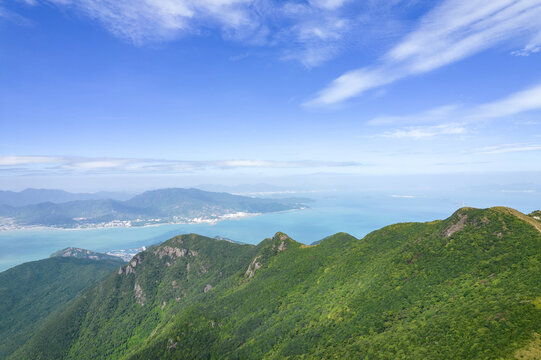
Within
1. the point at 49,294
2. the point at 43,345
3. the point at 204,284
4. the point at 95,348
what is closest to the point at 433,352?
the point at 204,284

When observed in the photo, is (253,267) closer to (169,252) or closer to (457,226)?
(169,252)

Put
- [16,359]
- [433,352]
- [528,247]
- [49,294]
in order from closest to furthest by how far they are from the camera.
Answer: [433,352]
[528,247]
[16,359]
[49,294]

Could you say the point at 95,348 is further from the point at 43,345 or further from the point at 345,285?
the point at 345,285

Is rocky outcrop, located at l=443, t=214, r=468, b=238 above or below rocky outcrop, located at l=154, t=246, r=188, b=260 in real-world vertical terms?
above

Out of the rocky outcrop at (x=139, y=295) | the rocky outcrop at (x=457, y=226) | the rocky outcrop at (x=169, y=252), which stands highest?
the rocky outcrop at (x=457, y=226)

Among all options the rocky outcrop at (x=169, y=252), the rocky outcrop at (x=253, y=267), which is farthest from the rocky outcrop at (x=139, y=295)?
the rocky outcrop at (x=253, y=267)

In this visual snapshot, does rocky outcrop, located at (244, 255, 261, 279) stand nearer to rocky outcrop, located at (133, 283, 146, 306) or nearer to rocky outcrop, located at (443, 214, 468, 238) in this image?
rocky outcrop, located at (133, 283, 146, 306)

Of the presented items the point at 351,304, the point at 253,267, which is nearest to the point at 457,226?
the point at 351,304

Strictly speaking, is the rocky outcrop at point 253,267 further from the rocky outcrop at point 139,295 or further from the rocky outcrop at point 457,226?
the rocky outcrop at point 457,226

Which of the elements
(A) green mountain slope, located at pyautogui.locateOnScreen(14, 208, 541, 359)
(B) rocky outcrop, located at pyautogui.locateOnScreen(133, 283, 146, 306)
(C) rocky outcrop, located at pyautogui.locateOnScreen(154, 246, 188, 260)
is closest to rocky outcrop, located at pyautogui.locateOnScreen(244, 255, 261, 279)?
(A) green mountain slope, located at pyautogui.locateOnScreen(14, 208, 541, 359)
